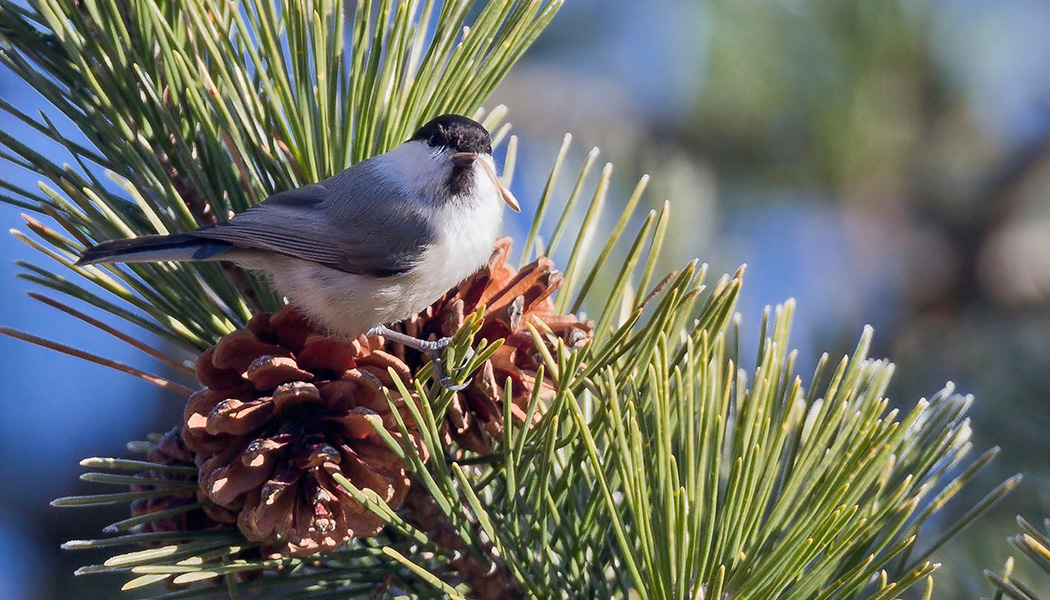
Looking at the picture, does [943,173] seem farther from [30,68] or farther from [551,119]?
[30,68]

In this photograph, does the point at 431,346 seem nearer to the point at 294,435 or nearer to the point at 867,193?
the point at 294,435

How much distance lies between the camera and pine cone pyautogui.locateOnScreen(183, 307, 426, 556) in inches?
32.3

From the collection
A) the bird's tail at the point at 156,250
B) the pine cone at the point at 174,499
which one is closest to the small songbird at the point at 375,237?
the bird's tail at the point at 156,250

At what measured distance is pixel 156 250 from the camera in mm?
999

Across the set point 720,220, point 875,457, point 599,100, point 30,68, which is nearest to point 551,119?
point 599,100

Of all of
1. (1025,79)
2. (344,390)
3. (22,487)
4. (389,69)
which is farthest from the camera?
(22,487)

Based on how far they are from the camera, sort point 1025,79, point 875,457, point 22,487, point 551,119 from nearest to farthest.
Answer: point 875,457
point 1025,79
point 22,487
point 551,119

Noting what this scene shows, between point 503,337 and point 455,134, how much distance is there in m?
0.37

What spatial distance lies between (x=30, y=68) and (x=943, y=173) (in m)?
1.58

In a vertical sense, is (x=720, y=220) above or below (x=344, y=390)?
above

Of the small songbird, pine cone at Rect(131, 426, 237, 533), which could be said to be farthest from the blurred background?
pine cone at Rect(131, 426, 237, 533)

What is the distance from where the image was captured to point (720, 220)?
1.87 metres

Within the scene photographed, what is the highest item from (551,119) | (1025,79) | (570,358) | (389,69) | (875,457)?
(551,119)

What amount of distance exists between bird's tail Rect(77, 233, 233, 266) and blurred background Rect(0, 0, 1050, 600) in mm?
638
